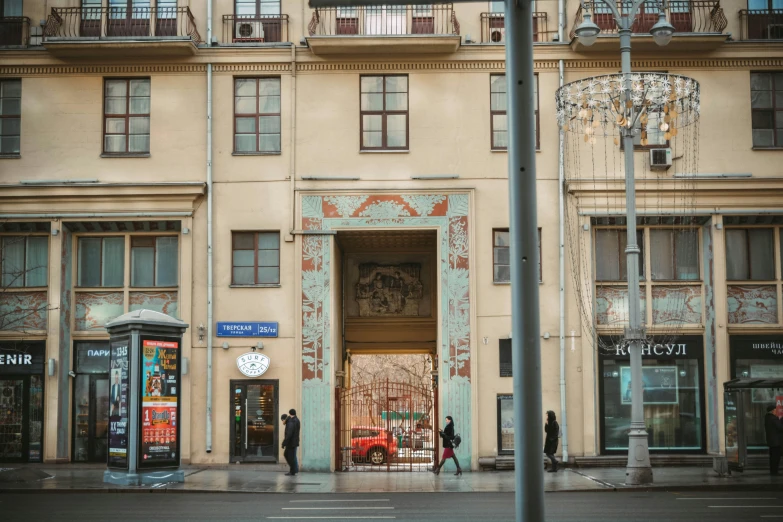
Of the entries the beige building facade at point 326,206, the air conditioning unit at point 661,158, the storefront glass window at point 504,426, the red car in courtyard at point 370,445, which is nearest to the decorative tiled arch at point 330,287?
the beige building facade at point 326,206

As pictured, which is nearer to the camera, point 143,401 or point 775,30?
point 143,401

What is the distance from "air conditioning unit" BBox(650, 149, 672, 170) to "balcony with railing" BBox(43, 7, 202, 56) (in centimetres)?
1360

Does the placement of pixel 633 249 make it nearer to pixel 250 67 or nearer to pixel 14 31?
pixel 250 67

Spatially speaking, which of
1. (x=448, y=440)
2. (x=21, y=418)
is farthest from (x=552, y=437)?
(x=21, y=418)

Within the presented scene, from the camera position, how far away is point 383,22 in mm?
28047

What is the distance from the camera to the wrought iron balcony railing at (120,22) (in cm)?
2803

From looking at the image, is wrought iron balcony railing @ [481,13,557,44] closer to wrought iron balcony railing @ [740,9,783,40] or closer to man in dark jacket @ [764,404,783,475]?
wrought iron balcony railing @ [740,9,783,40]

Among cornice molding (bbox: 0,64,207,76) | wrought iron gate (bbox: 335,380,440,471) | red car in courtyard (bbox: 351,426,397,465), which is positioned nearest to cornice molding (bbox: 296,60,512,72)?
cornice molding (bbox: 0,64,207,76)

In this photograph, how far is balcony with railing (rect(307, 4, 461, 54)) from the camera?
2706cm

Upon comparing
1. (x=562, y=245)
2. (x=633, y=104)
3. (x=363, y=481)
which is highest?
(x=633, y=104)

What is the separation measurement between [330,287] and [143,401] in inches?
282

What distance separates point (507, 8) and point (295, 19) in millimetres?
25871

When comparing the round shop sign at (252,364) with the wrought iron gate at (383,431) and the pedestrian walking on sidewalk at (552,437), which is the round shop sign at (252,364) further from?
the pedestrian walking on sidewalk at (552,437)

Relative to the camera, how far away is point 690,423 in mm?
27656
